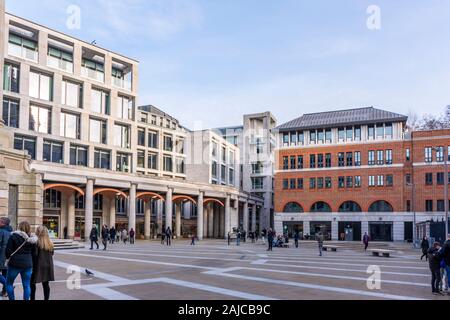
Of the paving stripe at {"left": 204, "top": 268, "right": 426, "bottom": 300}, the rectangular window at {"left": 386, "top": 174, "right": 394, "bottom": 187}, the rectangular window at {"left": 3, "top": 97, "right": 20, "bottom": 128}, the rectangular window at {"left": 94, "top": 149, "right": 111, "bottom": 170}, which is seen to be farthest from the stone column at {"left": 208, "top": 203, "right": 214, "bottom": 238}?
the paving stripe at {"left": 204, "top": 268, "right": 426, "bottom": 300}

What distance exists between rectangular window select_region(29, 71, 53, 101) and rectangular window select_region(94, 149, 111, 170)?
27.9 feet

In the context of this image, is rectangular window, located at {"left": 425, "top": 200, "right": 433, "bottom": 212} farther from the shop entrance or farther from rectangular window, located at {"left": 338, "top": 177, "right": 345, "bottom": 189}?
rectangular window, located at {"left": 338, "top": 177, "right": 345, "bottom": 189}

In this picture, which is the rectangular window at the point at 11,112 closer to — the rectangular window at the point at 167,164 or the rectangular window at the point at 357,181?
the rectangular window at the point at 167,164

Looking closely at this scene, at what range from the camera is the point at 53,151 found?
5156 centimetres

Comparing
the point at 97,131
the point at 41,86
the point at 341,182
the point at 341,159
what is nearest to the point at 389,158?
the point at 341,159

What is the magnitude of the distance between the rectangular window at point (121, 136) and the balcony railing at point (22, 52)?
12.9m

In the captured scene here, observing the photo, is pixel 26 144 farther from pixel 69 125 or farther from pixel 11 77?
pixel 11 77

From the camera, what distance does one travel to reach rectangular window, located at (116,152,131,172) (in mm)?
59031

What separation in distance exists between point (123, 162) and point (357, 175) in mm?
29943

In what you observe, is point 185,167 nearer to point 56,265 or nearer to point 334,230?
point 334,230

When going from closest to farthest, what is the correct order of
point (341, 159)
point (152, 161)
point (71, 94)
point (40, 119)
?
point (40, 119), point (71, 94), point (341, 159), point (152, 161)

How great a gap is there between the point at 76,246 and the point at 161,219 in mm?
42977
